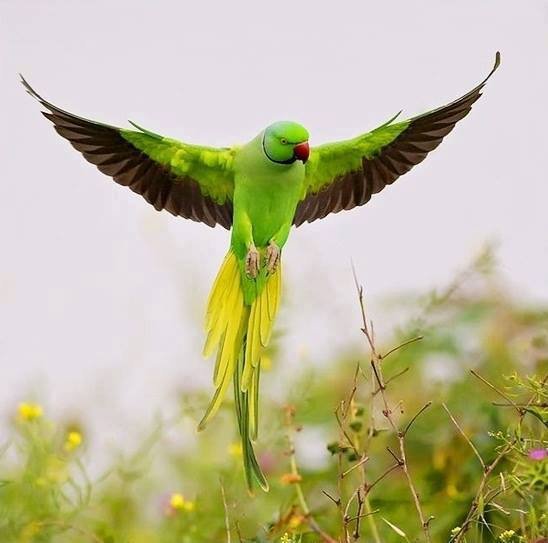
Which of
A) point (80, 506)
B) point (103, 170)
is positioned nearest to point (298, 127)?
point (103, 170)

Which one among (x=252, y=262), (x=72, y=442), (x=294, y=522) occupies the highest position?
(x=252, y=262)

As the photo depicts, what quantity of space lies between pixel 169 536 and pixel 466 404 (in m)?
0.39

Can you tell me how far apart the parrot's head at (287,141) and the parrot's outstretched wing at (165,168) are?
7 cm

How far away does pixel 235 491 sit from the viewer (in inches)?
50.5

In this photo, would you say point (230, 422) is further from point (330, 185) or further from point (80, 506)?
point (330, 185)

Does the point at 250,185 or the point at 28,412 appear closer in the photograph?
the point at 250,185

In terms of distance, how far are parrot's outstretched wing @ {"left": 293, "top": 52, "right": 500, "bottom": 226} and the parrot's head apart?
8 cm

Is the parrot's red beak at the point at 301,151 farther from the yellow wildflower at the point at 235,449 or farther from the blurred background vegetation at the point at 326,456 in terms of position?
the yellow wildflower at the point at 235,449

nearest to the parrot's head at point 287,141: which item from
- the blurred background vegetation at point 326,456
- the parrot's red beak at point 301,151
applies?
the parrot's red beak at point 301,151

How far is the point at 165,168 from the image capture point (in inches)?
36.4

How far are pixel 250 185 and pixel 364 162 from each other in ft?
0.40

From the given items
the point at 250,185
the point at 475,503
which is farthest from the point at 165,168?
the point at 475,503

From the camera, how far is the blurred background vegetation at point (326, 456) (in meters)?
1.11

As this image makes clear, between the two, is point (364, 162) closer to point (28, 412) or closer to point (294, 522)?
point (294, 522)
